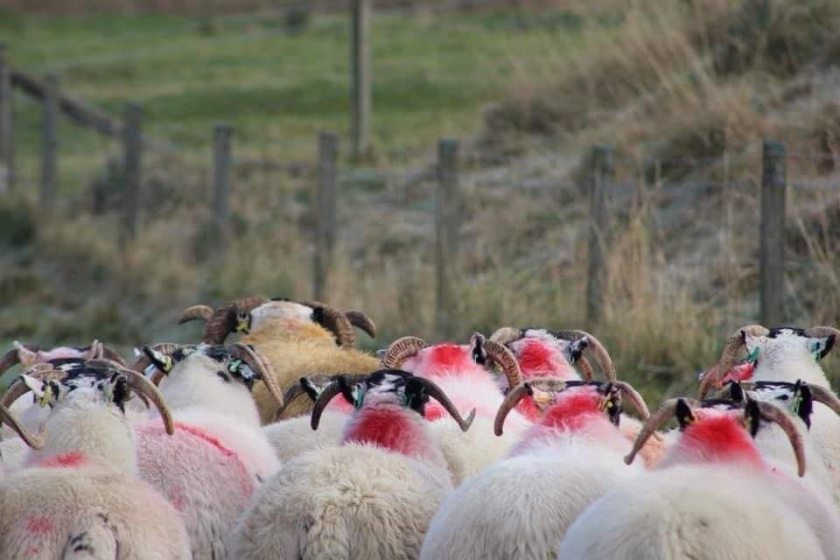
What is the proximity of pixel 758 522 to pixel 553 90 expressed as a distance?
12.4 meters

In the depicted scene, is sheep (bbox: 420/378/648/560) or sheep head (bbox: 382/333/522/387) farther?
sheep head (bbox: 382/333/522/387)

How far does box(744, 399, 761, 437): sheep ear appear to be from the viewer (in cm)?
727

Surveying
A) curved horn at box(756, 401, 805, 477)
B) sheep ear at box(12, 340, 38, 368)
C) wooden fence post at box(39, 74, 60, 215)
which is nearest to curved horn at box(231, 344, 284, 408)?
sheep ear at box(12, 340, 38, 368)

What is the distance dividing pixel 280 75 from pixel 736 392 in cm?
2517

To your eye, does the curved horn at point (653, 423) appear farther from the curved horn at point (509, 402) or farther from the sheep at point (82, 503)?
the sheep at point (82, 503)

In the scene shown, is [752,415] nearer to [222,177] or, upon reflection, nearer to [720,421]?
[720,421]

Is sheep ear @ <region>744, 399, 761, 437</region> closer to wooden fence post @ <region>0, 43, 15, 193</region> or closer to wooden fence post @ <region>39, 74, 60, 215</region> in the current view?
wooden fence post @ <region>39, 74, 60, 215</region>

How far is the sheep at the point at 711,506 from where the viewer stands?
6.10m

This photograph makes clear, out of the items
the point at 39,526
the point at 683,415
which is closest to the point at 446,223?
the point at 683,415

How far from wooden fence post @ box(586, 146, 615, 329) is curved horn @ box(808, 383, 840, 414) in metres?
5.22

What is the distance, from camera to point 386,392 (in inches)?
318

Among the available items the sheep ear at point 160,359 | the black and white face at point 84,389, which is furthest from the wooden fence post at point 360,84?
the black and white face at point 84,389

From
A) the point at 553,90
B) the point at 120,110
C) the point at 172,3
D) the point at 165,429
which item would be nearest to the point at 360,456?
the point at 165,429

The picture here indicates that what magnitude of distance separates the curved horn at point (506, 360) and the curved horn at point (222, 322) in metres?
2.27
